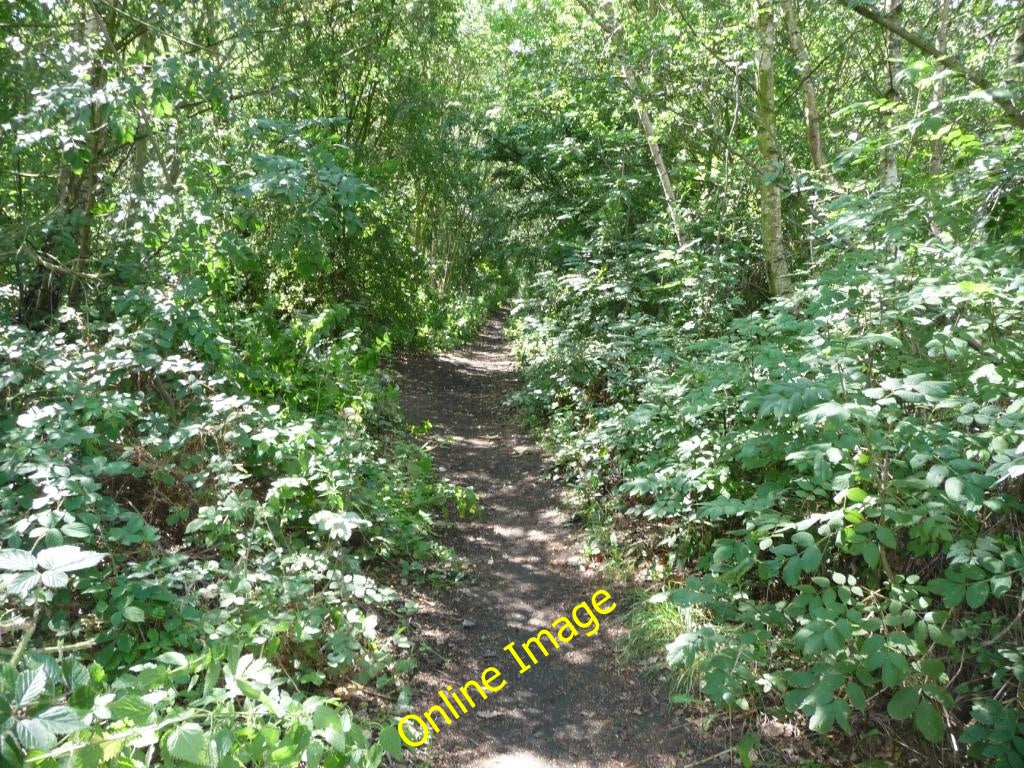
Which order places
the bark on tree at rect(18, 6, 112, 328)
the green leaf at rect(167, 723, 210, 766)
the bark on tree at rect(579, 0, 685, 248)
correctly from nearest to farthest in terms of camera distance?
the green leaf at rect(167, 723, 210, 766) → the bark on tree at rect(18, 6, 112, 328) → the bark on tree at rect(579, 0, 685, 248)

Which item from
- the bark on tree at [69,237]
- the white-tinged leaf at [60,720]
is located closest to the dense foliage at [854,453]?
the white-tinged leaf at [60,720]

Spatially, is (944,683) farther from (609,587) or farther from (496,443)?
(496,443)

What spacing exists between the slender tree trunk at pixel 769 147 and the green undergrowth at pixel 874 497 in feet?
5.90

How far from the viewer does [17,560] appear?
1942mm

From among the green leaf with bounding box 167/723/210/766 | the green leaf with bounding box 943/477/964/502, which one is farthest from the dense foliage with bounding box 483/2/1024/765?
the green leaf with bounding box 167/723/210/766

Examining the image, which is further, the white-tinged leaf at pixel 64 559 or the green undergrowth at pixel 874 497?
the green undergrowth at pixel 874 497

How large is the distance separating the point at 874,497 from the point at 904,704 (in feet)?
2.64

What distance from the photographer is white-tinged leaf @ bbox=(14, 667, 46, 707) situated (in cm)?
161

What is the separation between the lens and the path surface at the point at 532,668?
12.1 feet

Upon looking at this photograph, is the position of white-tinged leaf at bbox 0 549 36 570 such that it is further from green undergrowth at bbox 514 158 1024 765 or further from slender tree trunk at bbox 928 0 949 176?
slender tree trunk at bbox 928 0 949 176

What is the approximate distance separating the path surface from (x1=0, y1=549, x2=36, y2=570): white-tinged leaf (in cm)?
238

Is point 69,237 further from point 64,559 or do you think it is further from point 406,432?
point 406,432

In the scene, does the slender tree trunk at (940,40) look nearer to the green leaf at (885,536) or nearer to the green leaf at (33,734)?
the green leaf at (885,536)

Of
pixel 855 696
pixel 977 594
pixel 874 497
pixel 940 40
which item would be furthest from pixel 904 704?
pixel 940 40
